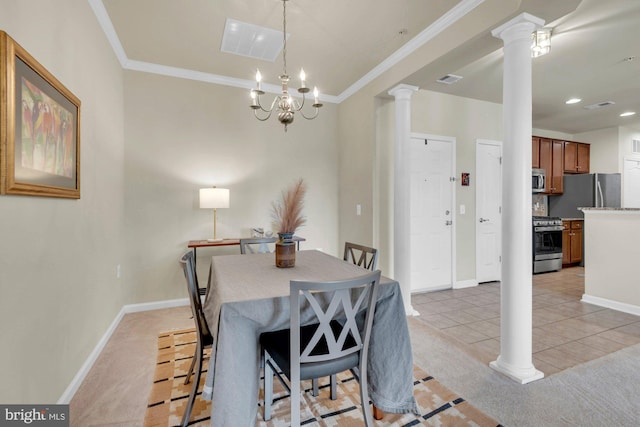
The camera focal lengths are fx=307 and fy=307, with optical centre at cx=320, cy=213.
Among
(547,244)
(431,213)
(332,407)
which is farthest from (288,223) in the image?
(547,244)

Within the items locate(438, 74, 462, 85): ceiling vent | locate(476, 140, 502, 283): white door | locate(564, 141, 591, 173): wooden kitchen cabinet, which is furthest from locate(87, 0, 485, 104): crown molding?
locate(564, 141, 591, 173): wooden kitchen cabinet

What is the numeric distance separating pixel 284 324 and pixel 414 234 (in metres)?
2.95

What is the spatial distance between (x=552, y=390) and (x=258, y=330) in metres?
1.96

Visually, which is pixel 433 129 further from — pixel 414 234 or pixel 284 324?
pixel 284 324

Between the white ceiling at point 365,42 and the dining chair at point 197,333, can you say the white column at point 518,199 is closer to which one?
the white ceiling at point 365,42

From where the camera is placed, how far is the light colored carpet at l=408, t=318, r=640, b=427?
1.74 meters

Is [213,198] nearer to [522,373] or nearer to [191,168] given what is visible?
[191,168]

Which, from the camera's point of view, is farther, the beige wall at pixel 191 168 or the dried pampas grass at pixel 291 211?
the beige wall at pixel 191 168

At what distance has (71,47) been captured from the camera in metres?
2.01

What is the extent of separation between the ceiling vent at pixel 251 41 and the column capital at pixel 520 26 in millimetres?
1796

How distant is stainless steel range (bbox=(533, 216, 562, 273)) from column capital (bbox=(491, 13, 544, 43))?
4174 mm

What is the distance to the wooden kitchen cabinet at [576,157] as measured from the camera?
20.0 ft

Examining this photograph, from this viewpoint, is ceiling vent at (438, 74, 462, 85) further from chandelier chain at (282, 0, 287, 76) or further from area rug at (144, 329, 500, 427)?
area rug at (144, 329, 500, 427)

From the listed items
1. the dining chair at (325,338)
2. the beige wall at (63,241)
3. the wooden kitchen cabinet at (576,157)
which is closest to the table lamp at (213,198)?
the beige wall at (63,241)
